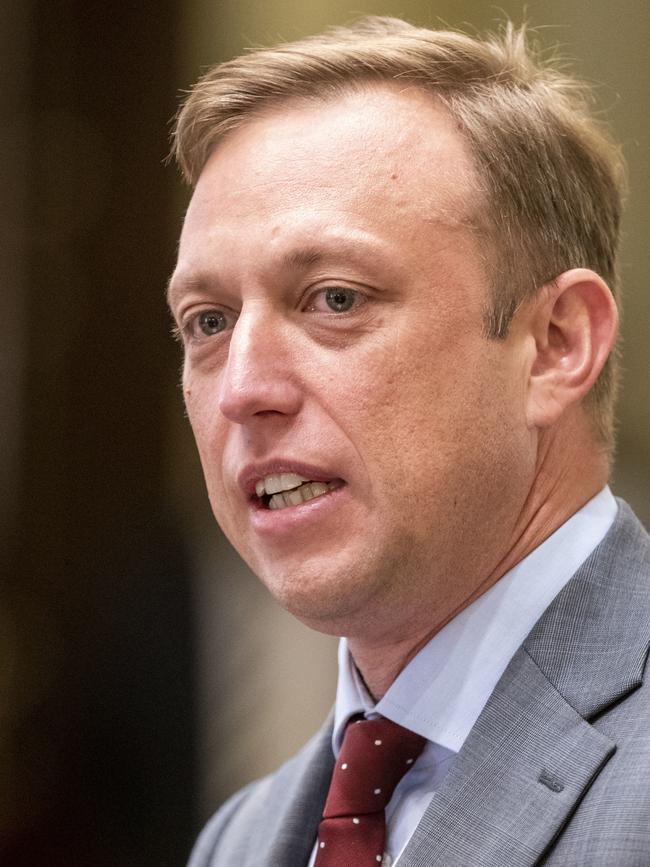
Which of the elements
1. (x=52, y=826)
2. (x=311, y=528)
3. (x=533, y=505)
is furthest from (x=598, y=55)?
(x=52, y=826)

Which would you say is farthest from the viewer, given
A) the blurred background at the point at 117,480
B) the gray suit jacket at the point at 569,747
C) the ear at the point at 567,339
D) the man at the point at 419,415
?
the blurred background at the point at 117,480

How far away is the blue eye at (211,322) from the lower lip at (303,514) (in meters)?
0.36

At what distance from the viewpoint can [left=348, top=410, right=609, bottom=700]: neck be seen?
197 centimetres

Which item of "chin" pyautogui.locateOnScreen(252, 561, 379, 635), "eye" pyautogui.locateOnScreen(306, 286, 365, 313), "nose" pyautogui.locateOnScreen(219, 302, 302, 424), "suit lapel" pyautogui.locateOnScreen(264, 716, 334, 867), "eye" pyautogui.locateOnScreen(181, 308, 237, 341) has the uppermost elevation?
"eye" pyautogui.locateOnScreen(306, 286, 365, 313)

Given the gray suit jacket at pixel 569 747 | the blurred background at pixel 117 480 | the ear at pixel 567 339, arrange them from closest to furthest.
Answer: the gray suit jacket at pixel 569 747, the ear at pixel 567 339, the blurred background at pixel 117 480

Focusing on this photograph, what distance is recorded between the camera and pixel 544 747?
1710mm

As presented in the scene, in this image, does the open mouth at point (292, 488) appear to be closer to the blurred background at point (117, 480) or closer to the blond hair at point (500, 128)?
the blond hair at point (500, 128)

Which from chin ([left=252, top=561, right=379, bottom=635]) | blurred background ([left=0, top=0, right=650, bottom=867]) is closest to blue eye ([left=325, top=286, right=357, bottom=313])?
chin ([left=252, top=561, right=379, bottom=635])

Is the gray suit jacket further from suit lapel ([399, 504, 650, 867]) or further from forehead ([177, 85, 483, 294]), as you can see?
forehead ([177, 85, 483, 294])

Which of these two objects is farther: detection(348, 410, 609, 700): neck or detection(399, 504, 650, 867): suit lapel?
detection(348, 410, 609, 700): neck

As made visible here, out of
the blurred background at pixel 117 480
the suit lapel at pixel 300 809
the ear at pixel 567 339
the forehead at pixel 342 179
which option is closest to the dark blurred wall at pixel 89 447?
the blurred background at pixel 117 480

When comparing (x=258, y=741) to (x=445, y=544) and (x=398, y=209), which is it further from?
(x=398, y=209)

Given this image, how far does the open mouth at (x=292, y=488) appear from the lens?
1877mm

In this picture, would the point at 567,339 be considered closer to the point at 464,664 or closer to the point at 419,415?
the point at 419,415
